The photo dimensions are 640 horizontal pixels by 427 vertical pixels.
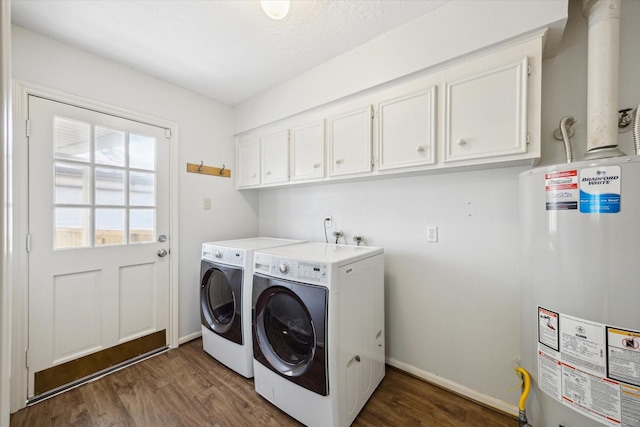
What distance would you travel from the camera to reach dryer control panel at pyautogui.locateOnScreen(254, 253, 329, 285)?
1.42 m

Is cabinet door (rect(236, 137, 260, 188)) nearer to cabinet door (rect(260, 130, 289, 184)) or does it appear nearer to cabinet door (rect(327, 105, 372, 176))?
cabinet door (rect(260, 130, 289, 184))

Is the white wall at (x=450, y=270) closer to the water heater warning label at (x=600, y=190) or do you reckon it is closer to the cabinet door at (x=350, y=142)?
the cabinet door at (x=350, y=142)

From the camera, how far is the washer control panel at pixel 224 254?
1.96 meters

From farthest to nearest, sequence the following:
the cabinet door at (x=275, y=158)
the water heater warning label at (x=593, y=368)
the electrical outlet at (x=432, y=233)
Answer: the cabinet door at (x=275, y=158) → the electrical outlet at (x=432, y=233) → the water heater warning label at (x=593, y=368)

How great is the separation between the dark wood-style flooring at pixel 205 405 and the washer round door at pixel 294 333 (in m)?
0.35

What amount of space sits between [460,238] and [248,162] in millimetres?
2158

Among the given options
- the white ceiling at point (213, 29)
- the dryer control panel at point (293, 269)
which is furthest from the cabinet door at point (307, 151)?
the dryer control panel at point (293, 269)

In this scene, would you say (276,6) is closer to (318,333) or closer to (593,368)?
(318,333)

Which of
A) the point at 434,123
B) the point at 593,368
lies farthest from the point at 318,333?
the point at 434,123

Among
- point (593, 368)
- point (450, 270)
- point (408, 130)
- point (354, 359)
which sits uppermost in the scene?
point (408, 130)

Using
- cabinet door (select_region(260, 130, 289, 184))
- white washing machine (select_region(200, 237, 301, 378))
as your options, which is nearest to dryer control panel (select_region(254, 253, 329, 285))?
white washing machine (select_region(200, 237, 301, 378))

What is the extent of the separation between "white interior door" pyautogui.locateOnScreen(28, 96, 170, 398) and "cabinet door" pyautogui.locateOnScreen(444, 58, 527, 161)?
240 centimetres

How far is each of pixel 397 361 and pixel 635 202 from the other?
5.71 ft

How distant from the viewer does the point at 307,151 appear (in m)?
2.25
